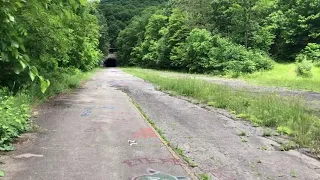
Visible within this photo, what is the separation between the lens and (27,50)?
12.4 metres

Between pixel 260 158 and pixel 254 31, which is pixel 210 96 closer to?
pixel 260 158

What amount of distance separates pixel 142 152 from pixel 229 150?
1.68 meters

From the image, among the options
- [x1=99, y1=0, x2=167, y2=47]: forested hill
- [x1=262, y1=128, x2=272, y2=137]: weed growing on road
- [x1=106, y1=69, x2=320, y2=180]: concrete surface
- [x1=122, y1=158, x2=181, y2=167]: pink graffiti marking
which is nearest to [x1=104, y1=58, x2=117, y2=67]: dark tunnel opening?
[x1=99, y1=0, x2=167, y2=47]: forested hill

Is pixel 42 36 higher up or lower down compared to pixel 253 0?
lower down

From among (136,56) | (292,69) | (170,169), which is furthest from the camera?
(136,56)

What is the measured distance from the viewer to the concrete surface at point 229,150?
589 cm

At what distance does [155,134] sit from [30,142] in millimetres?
2685

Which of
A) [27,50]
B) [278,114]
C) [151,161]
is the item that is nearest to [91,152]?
[151,161]

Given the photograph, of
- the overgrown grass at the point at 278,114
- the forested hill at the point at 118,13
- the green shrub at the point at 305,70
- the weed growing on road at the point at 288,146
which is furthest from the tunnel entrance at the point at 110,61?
the weed growing on road at the point at 288,146

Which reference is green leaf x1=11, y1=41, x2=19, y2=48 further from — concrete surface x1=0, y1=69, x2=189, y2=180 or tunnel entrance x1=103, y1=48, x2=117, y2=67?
Result: tunnel entrance x1=103, y1=48, x2=117, y2=67

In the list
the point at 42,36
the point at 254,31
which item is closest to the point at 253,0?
the point at 254,31

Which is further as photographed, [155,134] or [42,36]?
[42,36]

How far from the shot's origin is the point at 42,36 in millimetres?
12961

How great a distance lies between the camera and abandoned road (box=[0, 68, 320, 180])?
570 cm
